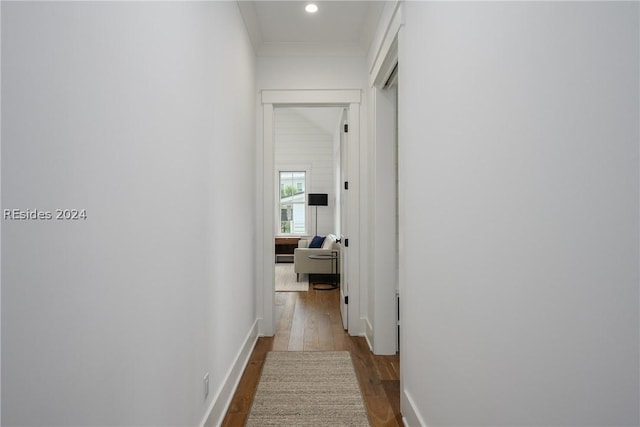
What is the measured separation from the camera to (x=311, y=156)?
8.09 metres

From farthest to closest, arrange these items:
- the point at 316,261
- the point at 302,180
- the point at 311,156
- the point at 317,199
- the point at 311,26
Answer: the point at 302,180
the point at 311,156
the point at 317,199
the point at 316,261
the point at 311,26

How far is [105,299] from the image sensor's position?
3.08ft

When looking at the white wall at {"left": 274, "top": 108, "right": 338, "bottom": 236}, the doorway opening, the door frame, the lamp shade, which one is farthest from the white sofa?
the white wall at {"left": 274, "top": 108, "right": 338, "bottom": 236}

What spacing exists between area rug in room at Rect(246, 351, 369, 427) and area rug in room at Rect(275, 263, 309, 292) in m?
2.44

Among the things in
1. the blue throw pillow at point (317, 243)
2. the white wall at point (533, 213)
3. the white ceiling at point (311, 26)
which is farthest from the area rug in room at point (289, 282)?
the white wall at point (533, 213)

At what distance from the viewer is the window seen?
27.2ft

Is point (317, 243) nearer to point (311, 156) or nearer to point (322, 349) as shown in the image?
point (311, 156)

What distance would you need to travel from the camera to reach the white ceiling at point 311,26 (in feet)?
8.75

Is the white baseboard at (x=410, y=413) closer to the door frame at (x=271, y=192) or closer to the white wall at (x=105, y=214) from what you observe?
the white wall at (x=105, y=214)

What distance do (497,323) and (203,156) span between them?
4.64ft

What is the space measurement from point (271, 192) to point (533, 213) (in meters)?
2.67

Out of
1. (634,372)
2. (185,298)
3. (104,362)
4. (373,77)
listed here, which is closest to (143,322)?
(104,362)

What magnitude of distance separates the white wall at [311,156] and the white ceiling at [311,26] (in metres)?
4.74

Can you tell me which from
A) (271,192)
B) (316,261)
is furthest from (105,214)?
(316,261)
